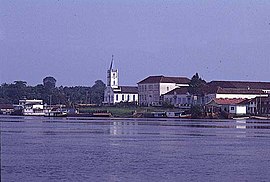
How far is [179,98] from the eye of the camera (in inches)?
4596

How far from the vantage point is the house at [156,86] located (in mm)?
124062

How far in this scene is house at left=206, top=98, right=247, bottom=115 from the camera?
330ft

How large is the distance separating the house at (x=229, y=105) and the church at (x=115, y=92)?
31.5 meters

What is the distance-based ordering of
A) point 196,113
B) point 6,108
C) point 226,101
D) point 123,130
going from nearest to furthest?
point 123,130 → point 196,113 → point 226,101 → point 6,108

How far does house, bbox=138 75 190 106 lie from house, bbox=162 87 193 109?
239cm

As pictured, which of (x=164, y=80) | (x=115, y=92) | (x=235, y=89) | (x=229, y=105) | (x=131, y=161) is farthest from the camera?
(x=115, y=92)

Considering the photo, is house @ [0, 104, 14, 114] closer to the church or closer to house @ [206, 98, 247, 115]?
the church

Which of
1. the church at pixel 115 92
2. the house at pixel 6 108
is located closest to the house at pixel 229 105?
the church at pixel 115 92

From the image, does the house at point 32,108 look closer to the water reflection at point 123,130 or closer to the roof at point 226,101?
the roof at point 226,101

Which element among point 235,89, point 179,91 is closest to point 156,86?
point 179,91

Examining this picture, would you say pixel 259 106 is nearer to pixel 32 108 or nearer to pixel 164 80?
pixel 164 80

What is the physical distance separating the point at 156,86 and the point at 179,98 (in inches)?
360

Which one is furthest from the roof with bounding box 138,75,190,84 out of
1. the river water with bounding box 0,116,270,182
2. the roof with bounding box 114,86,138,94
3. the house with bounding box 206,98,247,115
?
the river water with bounding box 0,116,270,182

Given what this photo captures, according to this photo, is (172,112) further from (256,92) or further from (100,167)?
(100,167)
